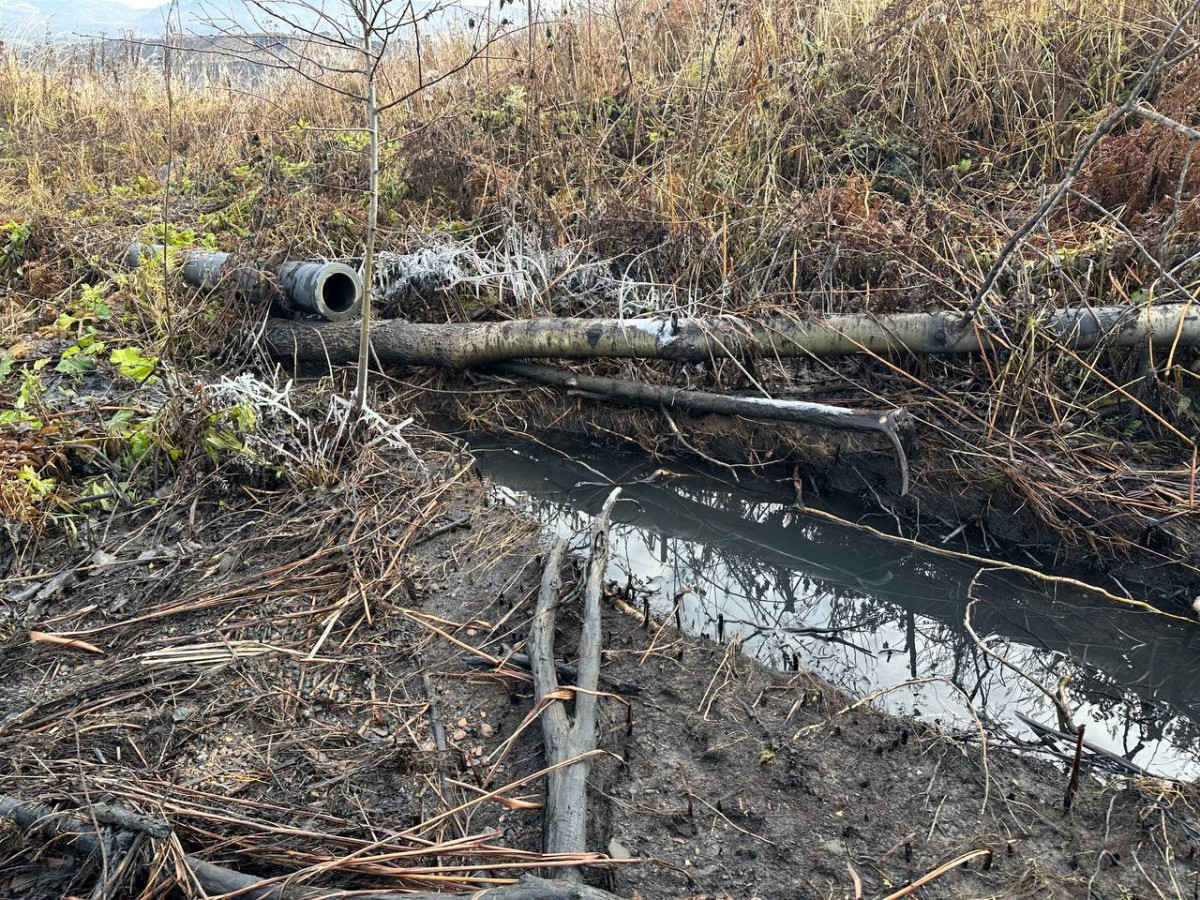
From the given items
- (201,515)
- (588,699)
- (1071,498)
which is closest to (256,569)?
(201,515)

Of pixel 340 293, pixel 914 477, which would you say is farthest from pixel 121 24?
pixel 914 477

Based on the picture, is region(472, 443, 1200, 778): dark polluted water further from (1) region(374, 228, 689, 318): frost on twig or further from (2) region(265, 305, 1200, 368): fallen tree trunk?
(1) region(374, 228, 689, 318): frost on twig

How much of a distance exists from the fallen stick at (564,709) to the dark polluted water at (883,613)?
42 cm

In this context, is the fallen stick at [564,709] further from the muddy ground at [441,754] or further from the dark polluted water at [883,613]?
the dark polluted water at [883,613]

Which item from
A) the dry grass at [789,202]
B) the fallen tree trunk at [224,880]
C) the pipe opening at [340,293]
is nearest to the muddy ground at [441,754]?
the fallen tree trunk at [224,880]

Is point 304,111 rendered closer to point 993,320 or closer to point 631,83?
point 631,83

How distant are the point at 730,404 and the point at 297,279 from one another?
2715 millimetres

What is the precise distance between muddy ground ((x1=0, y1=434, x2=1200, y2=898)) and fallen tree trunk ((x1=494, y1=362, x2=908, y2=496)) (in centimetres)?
139

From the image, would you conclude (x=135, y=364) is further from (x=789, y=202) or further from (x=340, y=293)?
(x=789, y=202)

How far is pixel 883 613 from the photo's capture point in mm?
3732

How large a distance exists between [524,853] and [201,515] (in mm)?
2440

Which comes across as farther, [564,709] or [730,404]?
[730,404]

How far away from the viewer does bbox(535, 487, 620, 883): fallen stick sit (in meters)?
2.25

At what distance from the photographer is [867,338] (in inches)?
176
